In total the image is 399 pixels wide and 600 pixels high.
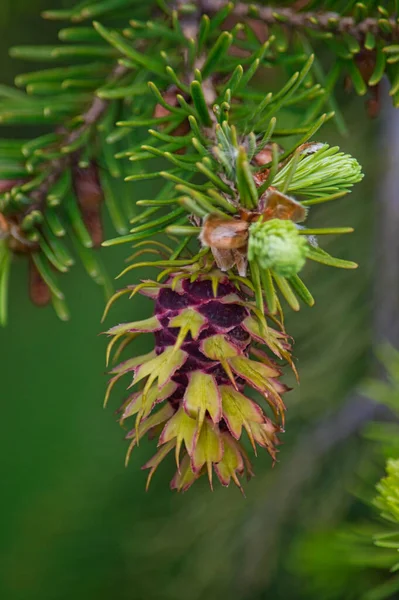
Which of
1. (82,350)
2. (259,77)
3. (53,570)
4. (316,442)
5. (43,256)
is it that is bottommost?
(53,570)

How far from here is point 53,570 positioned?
3.07 ft

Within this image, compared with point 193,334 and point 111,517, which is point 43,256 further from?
point 111,517

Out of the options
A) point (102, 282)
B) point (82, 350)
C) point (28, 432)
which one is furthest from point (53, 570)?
point (102, 282)

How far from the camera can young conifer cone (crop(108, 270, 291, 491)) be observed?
39cm

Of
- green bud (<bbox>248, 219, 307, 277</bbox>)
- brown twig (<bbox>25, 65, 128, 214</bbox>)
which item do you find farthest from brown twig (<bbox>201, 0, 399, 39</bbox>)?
green bud (<bbox>248, 219, 307, 277</bbox>)

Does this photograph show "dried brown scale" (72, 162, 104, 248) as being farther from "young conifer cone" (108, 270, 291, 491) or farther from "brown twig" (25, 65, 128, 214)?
"young conifer cone" (108, 270, 291, 491)

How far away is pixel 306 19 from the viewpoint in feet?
1.79

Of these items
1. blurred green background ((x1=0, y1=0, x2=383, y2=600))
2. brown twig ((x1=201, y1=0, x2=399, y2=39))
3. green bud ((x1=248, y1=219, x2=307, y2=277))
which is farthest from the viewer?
blurred green background ((x1=0, y1=0, x2=383, y2=600))

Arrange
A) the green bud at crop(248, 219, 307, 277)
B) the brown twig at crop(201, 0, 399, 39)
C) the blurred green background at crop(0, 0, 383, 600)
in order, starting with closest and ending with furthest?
the green bud at crop(248, 219, 307, 277) < the brown twig at crop(201, 0, 399, 39) < the blurred green background at crop(0, 0, 383, 600)

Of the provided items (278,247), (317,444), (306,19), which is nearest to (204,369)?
(278,247)

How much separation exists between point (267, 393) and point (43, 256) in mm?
268

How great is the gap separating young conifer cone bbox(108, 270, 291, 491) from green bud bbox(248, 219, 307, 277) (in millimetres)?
51

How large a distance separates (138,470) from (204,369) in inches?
24.6

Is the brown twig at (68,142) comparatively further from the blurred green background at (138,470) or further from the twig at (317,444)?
the twig at (317,444)
